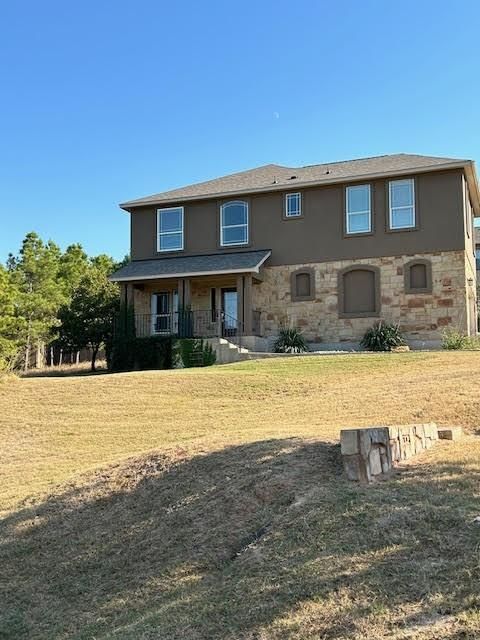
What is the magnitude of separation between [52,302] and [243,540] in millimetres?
33613

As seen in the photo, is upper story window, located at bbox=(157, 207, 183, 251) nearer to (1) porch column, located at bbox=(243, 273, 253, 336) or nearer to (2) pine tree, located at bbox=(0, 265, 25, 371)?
(1) porch column, located at bbox=(243, 273, 253, 336)

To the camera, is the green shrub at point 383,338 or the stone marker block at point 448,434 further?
the green shrub at point 383,338

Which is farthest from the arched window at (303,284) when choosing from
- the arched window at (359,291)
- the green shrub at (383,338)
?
the green shrub at (383,338)

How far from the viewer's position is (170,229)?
2650 centimetres

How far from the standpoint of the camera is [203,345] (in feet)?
72.7

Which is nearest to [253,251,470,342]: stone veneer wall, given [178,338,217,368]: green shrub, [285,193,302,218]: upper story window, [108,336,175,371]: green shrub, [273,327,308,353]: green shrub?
[273,327,308,353]: green shrub

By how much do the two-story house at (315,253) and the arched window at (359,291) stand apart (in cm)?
4

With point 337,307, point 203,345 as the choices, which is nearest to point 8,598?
point 203,345

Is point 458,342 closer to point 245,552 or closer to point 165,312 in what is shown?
point 165,312

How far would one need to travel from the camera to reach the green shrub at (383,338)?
22078 millimetres

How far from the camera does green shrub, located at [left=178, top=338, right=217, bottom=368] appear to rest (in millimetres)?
21906

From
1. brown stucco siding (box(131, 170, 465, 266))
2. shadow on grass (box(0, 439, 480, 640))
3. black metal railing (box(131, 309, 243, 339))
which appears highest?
brown stucco siding (box(131, 170, 465, 266))

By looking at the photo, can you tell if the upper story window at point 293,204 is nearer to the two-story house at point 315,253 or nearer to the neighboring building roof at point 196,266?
the two-story house at point 315,253

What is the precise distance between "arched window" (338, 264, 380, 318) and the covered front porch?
3010 mm
